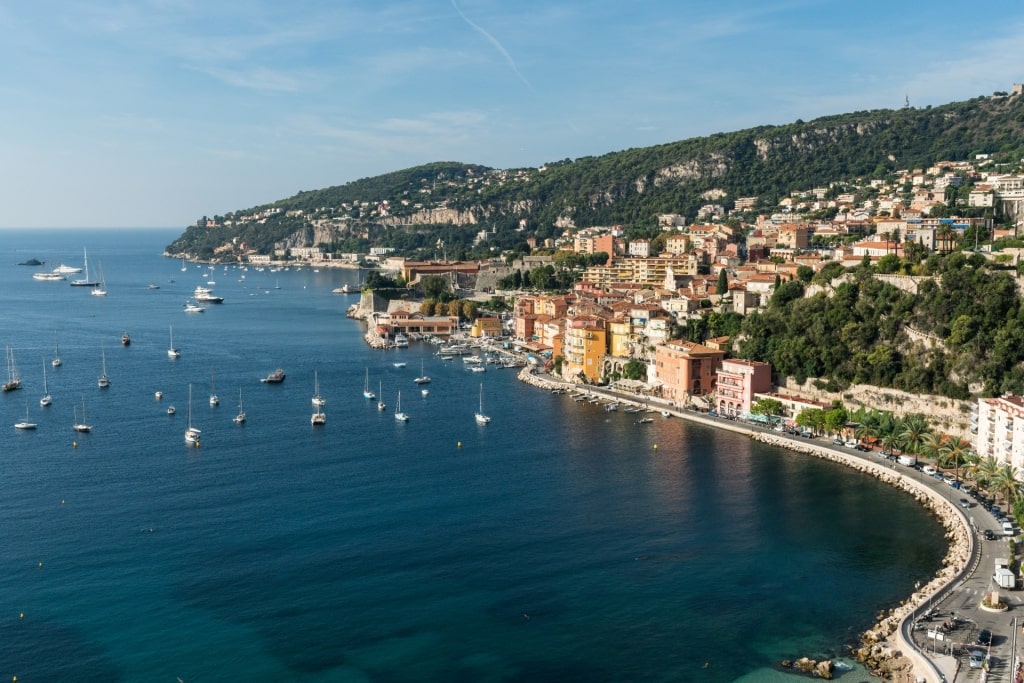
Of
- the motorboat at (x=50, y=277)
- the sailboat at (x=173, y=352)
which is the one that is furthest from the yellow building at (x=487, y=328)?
the motorboat at (x=50, y=277)

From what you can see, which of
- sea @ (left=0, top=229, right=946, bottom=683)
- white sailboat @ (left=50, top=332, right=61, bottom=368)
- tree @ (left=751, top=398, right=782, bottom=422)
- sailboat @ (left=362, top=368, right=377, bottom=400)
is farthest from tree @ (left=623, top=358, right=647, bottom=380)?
white sailboat @ (left=50, top=332, right=61, bottom=368)

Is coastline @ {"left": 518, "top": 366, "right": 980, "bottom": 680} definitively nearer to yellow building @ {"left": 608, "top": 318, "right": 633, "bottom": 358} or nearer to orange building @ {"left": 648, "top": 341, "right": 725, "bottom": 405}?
orange building @ {"left": 648, "top": 341, "right": 725, "bottom": 405}

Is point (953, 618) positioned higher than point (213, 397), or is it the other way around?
point (213, 397)

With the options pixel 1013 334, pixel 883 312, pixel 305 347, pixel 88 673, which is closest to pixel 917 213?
pixel 883 312

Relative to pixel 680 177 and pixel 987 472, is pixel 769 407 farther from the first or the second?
pixel 680 177

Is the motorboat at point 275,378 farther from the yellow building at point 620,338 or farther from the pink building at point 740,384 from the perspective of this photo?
the pink building at point 740,384

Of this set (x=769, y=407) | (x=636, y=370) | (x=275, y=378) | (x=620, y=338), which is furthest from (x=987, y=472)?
(x=275, y=378)
